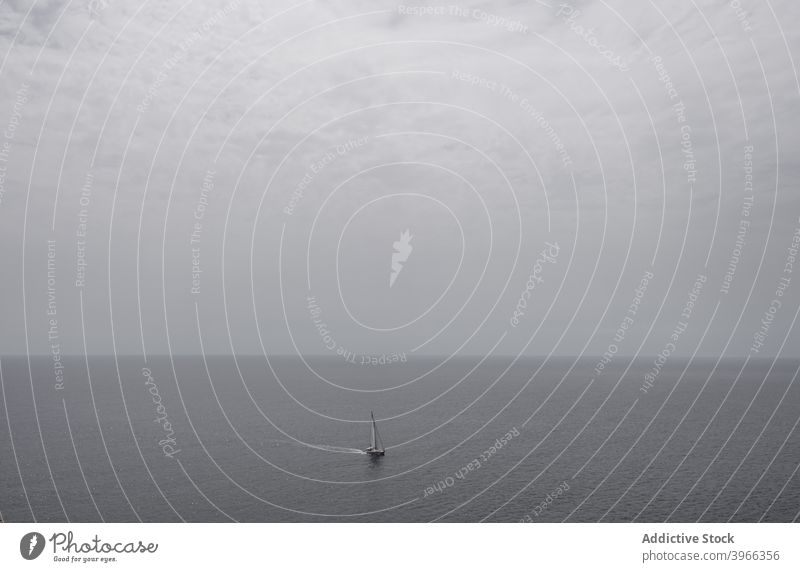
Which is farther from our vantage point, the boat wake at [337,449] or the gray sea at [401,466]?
the boat wake at [337,449]

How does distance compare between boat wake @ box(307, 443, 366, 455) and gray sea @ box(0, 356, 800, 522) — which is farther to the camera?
boat wake @ box(307, 443, 366, 455)

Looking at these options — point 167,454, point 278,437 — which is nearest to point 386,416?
point 278,437

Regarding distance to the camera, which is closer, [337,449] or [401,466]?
[401,466]

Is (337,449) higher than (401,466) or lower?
higher

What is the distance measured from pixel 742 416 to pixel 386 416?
9828cm

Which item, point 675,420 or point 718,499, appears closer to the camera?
point 718,499

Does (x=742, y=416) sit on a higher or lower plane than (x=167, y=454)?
higher

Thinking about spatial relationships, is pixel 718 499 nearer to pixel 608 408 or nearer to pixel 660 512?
pixel 660 512

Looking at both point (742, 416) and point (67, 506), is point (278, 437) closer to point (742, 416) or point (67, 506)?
point (67, 506)

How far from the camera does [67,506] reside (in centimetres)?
7562
